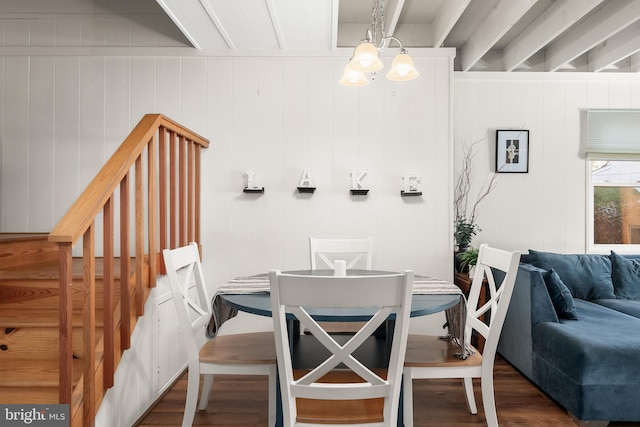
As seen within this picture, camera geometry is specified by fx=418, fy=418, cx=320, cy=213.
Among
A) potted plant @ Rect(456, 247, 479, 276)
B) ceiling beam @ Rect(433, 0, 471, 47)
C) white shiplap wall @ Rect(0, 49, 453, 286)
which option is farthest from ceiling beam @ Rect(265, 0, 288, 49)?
potted plant @ Rect(456, 247, 479, 276)

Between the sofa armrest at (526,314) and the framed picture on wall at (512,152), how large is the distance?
4.45 ft

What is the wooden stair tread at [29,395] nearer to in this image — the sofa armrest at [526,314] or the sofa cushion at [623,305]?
the sofa armrest at [526,314]

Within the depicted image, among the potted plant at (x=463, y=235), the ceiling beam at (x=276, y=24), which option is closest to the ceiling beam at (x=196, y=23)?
the ceiling beam at (x=276, y=24)

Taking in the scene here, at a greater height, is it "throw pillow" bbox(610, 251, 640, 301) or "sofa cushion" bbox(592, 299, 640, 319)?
"throw pillow" bbox(610, 251, 640, 301)

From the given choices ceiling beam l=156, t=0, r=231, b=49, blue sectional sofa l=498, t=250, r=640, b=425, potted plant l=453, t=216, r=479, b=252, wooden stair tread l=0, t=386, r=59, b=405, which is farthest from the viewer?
potted plant l=453, t=216, r=479, b=252

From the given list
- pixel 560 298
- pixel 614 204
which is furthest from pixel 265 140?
pixel 614 204

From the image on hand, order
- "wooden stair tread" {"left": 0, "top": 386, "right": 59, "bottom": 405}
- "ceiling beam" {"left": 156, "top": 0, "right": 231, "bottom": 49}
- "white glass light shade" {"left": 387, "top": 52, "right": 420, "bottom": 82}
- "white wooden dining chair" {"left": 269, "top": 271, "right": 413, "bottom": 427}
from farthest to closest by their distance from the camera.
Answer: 1. "ceiling beam" {"left": 156, "top": 0, "right": 231, "bottom": 49}
2. "white glass light shade" {"left": 387, "top": 52, "right": 420, "bottom": 82}
3. "wooden stair tread" {"left": 0, "top": 386, "right": 59, "bottom": 405}
4. "white wooden dining chair" {"left": 269, "top": 271, "right": 413, "bottom": 427}

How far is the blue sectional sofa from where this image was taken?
2.21 meters

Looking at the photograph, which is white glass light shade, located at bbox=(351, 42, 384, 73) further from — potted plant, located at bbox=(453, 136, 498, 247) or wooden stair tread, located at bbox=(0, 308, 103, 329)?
potted plant, located at bbox=(453, 136, 498, 247)

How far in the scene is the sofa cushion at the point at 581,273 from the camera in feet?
11.2

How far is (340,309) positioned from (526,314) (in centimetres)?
175

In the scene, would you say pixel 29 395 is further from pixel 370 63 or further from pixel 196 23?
pixel 196 23

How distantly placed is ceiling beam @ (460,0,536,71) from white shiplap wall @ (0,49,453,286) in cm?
31

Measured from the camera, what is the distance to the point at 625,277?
345cm
